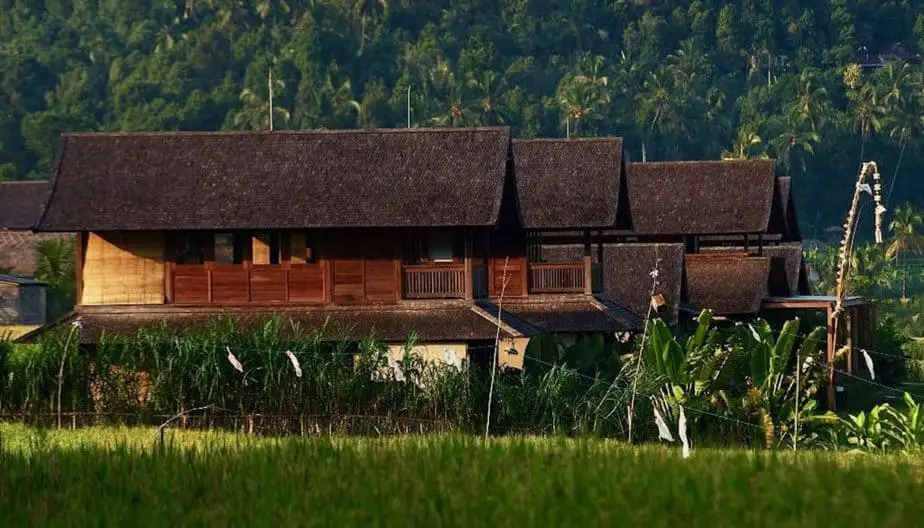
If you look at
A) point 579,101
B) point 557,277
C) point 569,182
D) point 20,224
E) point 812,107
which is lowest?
point 557,277

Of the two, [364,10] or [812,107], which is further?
[364,10]

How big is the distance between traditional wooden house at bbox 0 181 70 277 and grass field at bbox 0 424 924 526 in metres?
41.5

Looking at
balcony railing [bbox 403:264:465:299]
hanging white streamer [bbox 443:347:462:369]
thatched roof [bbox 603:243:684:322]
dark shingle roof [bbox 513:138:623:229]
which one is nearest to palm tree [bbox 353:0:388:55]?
thatched roof [bbox 603:243:684:322]

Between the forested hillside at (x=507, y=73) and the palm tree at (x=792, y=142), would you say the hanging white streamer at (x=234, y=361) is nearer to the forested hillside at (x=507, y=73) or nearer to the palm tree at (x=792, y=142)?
the forested hillside at (x=507, y=73)

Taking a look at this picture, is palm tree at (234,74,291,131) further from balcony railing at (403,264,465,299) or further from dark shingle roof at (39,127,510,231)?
balcony railing at (403,264,465,299)

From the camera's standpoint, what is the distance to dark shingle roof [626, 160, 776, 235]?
53.5 meters

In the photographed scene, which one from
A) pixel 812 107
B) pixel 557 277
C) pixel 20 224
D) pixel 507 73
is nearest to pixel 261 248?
pixel 557 277

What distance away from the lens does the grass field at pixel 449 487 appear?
18.4 meters

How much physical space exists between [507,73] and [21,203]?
68798 millimetres

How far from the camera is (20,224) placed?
75500mm

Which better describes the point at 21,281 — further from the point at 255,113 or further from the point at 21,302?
the point at 255,113

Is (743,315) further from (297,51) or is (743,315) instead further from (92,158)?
(297,51)

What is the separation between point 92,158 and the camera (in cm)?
4169

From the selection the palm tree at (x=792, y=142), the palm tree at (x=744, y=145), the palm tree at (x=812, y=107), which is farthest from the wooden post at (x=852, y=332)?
the palm tree at (x=812, y=107)
